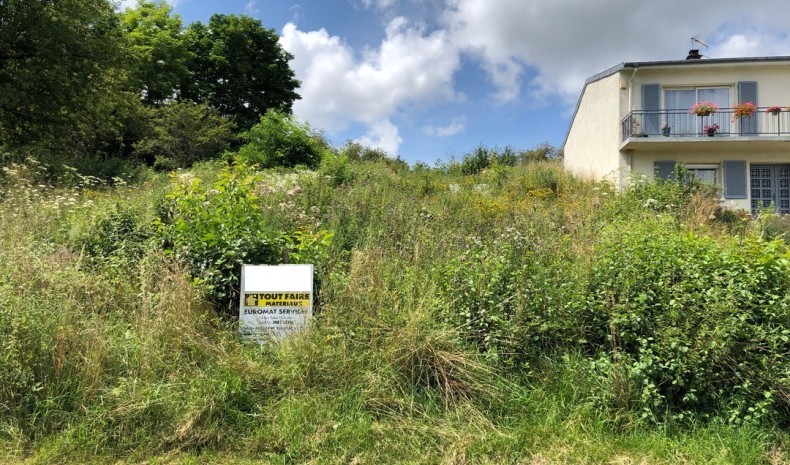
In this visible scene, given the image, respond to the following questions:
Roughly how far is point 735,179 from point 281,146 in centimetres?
1636

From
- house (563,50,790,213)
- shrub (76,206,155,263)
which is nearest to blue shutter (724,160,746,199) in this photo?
house (563,50,790,213)

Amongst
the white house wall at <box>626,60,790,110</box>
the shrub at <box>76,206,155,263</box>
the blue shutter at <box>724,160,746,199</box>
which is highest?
the white house wall at <box>626,60,790,110</box>

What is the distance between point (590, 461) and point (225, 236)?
3.63 metres

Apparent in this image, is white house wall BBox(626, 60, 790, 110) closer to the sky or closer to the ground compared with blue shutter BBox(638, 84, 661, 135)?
closer to the sky

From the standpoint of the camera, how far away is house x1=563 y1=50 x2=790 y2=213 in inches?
600

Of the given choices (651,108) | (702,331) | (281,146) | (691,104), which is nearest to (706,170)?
(691,104)

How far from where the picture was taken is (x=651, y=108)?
1569 cm

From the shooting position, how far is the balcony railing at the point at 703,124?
1516 centimetres

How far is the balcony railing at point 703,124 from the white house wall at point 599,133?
0.81 meters

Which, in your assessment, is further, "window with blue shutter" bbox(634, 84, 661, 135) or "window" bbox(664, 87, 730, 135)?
"window" bbox(664, 87, 730, 135)

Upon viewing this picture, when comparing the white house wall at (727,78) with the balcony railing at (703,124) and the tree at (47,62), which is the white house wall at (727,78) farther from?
the tree at (47,62)

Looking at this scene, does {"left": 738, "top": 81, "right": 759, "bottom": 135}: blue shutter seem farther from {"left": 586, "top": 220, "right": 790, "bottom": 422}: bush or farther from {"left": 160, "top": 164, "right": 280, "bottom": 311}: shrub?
{"left": 160, "top": 164, "right": 280, "bottom": 311}: shrub

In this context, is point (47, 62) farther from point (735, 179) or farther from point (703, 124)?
point (735, 179)

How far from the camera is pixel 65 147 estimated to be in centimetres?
1845
